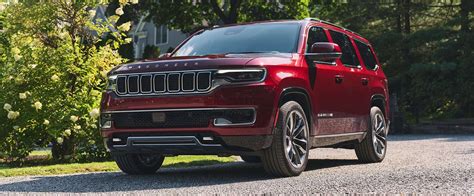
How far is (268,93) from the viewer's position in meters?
7.09

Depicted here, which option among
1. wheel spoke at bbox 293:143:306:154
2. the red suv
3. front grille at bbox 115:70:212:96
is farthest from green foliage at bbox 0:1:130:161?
wheel spoke at bbox 293:143:306:154

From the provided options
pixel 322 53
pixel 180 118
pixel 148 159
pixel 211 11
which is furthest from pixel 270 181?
pixel 211 11

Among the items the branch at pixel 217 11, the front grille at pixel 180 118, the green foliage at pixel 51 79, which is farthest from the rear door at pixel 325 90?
the branch at pixel 217 11

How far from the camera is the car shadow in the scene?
7109 mm

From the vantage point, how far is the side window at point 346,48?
369 inches

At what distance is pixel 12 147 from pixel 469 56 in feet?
52.8

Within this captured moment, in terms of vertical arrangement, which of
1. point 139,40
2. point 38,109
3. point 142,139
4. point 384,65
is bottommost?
point 139,40

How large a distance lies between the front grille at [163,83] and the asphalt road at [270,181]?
0.96m

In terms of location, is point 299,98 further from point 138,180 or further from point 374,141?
point 374,141

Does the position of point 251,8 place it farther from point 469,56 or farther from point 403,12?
point 469,56

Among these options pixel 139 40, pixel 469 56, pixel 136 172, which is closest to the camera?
pixel 136 172

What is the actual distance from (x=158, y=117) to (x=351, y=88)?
9.65ft

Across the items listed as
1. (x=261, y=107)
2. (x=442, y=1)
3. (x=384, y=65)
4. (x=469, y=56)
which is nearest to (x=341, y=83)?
(x=261, y=107)

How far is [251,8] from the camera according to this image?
3133cm
